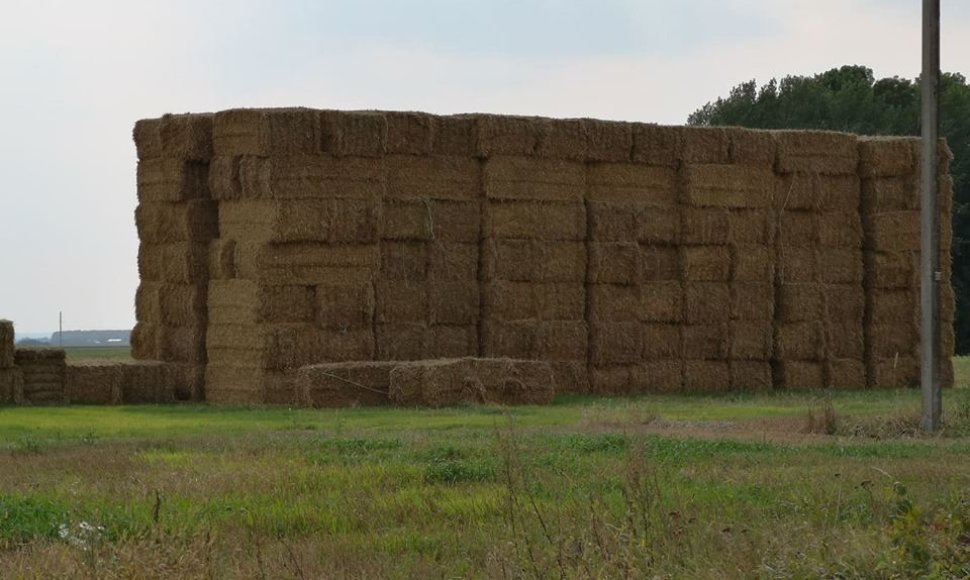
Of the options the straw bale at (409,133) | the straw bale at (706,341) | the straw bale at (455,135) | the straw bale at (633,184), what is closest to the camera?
the straw bale at (409,133)

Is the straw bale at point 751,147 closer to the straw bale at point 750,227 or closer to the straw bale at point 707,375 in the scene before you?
the straw bale at point 750,227

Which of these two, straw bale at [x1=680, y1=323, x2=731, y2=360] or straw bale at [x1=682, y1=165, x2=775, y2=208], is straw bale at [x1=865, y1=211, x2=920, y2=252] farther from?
straw bale at [x1=680, y1=323, x2=731, y2=360]

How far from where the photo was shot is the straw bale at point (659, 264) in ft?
99.6

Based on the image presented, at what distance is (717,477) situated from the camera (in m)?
14.5

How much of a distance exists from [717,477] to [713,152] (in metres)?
16.7

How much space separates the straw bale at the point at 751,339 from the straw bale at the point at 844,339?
4.28ft

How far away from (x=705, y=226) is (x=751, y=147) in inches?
65.7

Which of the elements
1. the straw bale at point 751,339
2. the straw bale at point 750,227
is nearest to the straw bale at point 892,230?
the straw bale at point 750,227

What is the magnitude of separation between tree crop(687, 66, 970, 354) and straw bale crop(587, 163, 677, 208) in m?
30.3

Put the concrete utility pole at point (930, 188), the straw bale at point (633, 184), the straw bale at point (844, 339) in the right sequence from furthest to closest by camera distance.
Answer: the straw bale at point (844, 339) < the straw bale at point (633, 184) < the concrete utility pole at point (930, 188)

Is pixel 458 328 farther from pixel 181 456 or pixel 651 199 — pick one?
pixel 181 456

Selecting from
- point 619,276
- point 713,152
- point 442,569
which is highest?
point 713,152

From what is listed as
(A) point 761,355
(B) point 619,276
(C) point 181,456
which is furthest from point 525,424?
(A) point 761,355

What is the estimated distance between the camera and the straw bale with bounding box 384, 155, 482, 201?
28.1 metres
